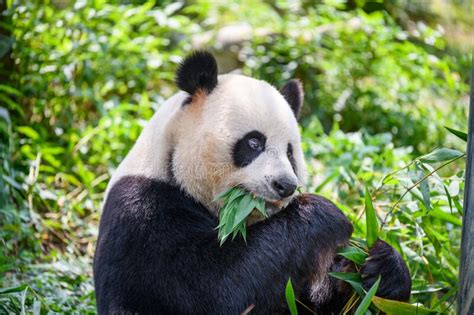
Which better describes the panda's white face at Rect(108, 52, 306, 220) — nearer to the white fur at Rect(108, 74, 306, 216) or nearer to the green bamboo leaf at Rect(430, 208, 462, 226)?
the white fur at Rect(108, 74, 306, 216)

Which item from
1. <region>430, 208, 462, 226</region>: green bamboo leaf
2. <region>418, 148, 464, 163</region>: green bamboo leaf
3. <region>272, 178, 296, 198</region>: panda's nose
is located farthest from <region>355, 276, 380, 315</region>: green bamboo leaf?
<region>430, 208, 462, 226</region>: green bamboo leaf

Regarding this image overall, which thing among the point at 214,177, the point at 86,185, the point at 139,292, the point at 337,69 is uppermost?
the point at 214,177

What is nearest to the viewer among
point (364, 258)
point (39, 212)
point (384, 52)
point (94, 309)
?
point (364, 258)

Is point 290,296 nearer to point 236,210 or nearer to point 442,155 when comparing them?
point 236,210

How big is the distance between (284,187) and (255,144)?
347 mm

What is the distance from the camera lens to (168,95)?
791cm

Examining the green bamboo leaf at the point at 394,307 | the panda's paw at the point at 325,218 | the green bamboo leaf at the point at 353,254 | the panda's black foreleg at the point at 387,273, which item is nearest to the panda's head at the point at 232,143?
the panda's paw at the point at 325,218

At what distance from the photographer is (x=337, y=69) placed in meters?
8.62

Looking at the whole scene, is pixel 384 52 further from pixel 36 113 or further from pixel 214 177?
pixel 214 177

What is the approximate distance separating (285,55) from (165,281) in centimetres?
597

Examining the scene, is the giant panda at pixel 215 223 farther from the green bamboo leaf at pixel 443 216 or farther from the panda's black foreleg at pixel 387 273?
the green bamboo leaf at pixel 443 216

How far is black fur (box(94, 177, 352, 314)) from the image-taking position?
3.31 metres

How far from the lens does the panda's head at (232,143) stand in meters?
3.49

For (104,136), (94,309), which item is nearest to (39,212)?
(104,136)
